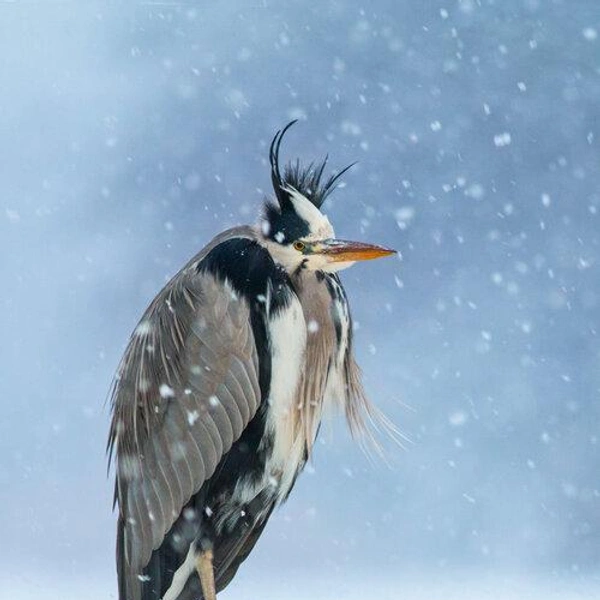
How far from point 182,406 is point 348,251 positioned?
40 centimetres

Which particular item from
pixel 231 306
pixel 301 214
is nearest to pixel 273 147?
pixel 301 214

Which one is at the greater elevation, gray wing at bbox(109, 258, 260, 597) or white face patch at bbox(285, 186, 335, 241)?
white face patch at bbox(285, 186, 335, 241)

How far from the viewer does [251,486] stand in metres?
2.17

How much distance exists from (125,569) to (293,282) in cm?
59

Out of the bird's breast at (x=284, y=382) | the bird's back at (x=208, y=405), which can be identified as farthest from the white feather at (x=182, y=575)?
the bird's breast at (x=284, y=382)

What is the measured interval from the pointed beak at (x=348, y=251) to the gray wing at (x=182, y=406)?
7.3 inches

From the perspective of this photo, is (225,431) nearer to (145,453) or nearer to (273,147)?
(145,453)

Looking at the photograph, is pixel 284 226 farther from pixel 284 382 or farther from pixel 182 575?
pixel 182 575

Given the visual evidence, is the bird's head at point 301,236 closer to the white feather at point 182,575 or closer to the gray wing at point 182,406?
the gray wing at point 182,406

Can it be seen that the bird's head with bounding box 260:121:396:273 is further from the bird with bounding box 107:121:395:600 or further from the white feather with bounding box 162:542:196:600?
the white feather with bounding box 162:542:196:600

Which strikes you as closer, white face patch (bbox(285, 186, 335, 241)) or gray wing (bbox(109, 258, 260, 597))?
gray wing (bbox(109, 258, 260, 597))

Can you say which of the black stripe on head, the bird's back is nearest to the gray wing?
the bird's back

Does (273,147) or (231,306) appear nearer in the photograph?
(231,306)

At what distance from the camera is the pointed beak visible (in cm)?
215
